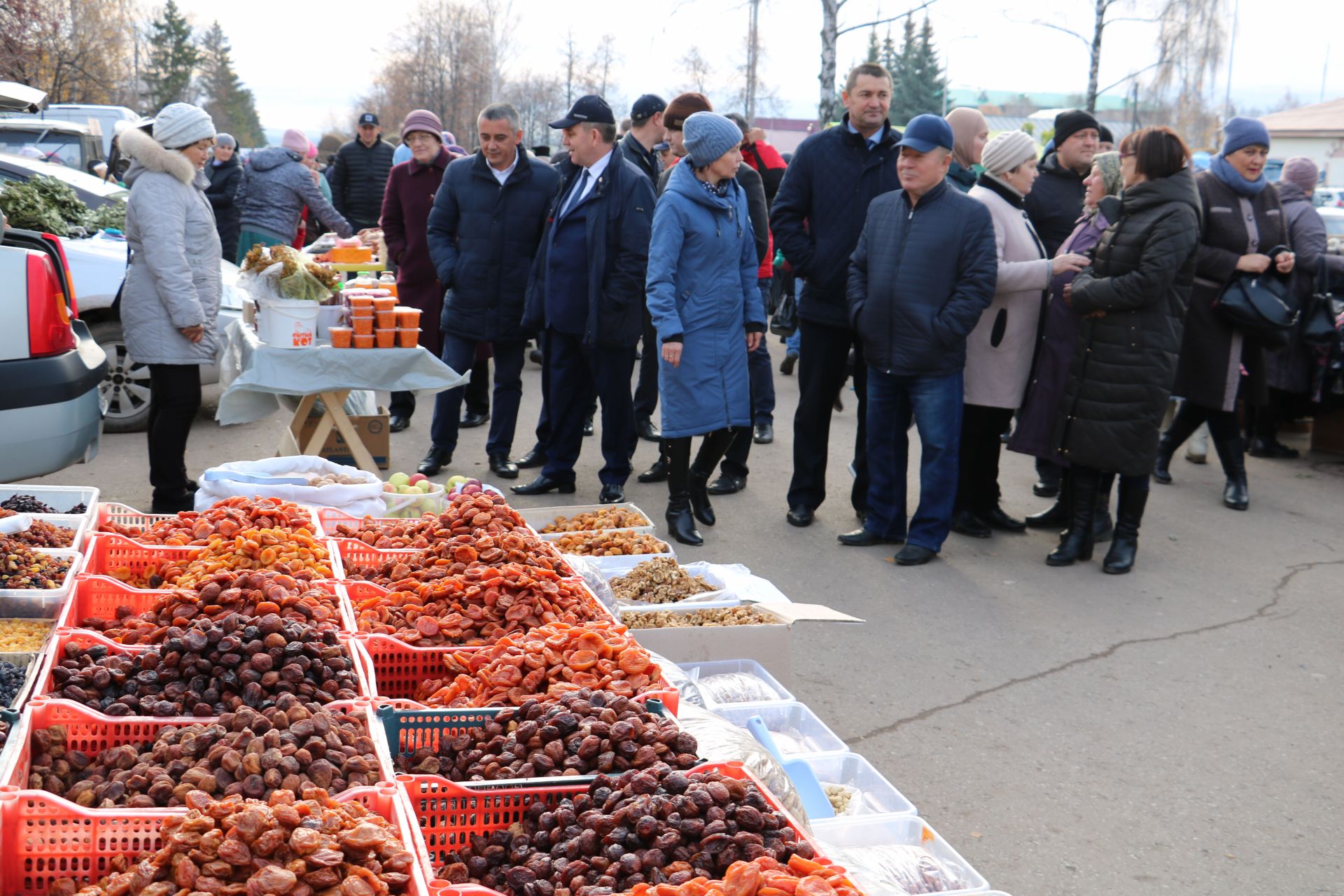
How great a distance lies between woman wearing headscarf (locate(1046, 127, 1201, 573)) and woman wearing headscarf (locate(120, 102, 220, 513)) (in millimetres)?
4605

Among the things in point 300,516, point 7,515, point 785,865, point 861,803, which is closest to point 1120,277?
point 861,803

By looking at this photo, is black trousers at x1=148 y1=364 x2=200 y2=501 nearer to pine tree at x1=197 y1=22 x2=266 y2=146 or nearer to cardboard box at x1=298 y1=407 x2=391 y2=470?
cardboard box at x1=298 y1=407 x2=391 y2=470

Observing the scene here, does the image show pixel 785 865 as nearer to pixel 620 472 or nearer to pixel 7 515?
pixel 7 515

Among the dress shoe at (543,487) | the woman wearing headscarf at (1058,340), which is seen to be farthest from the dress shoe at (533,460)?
the woman wearing headscarf at (1058,340)

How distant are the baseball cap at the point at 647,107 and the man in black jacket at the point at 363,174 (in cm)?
554

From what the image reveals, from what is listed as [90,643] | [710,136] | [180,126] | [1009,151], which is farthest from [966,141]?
[90,643]

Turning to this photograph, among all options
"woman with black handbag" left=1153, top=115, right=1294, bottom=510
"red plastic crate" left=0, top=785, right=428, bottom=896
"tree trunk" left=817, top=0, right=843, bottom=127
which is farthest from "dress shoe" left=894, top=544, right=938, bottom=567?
"tree trunk" left=817, top=0, right=843, bottom=127

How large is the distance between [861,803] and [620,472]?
3.99 m

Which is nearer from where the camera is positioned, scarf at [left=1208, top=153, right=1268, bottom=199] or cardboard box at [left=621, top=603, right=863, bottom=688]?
cardboard box at [left=621, top=603, right=863, bottom=688]

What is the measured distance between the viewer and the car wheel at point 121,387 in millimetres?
8375

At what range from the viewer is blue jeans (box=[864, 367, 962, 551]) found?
249 inches

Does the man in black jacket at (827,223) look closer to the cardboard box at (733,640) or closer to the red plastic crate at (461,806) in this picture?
the cardboard box at (733,640)

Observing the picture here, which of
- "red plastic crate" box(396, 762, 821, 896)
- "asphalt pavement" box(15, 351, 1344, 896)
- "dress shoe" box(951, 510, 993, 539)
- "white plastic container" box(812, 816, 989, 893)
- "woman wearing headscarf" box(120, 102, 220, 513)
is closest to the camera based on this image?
"red plastic crate" box(396, 762, 821, 896)

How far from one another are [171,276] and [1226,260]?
6.19 metres
